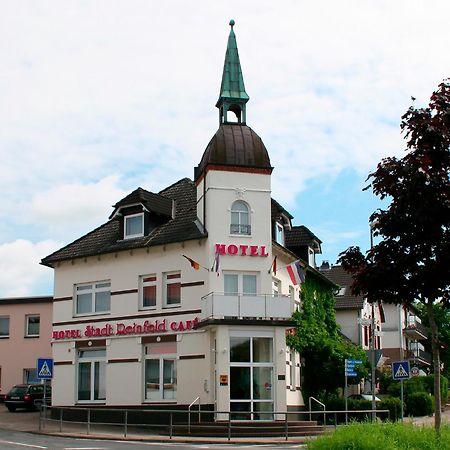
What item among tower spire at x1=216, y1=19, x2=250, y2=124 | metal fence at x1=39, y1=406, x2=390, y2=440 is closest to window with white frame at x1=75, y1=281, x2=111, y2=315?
metal fence at x1=39, y1=406, x2=390, y2=440

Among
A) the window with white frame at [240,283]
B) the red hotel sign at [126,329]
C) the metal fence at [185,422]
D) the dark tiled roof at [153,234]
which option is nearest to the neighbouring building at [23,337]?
the dark tiled roof at [153,234]

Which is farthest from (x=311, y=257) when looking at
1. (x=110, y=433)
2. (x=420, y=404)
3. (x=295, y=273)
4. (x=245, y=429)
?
(x=110, y=433)

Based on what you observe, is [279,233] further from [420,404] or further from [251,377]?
[420,404]

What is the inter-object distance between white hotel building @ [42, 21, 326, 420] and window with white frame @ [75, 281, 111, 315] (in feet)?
0.14

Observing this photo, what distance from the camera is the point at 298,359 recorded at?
3775 cm

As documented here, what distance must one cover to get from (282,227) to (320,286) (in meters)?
5.86

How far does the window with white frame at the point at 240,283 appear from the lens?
3312 cm

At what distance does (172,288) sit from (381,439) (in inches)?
888

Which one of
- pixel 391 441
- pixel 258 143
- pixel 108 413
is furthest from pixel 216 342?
pixel 391 441

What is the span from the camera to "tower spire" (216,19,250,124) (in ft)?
116

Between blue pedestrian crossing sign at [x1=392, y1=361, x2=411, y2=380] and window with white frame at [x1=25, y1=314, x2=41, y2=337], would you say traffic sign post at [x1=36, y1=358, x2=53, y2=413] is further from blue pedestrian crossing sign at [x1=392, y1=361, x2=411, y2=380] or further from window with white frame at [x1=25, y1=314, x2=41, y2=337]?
window with white frame at [x1=25, y1=314, x2=41, y2=337]

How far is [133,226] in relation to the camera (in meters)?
36.5

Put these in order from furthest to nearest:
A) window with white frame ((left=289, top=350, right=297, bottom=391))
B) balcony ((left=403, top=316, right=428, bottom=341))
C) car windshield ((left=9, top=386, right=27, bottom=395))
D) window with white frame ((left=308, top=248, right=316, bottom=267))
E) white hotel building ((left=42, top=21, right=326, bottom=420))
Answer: balcony ((left=403, top=316, right=428, bottom=341))
window with white frame ((left=308, top=248, right=316, bottom=267))
car windshield ((left=9, top=386, right=27, bottom=395))
window with white frame ((left=289, top=350, right=297, bottom=391))
white hotel building ((left=42, top=21, right=326, bottom=420))

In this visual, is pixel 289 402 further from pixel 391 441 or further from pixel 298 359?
pixel 391 441
